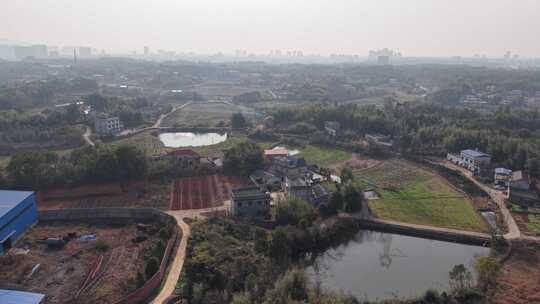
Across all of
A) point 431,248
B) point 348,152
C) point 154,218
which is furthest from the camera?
point 348,152

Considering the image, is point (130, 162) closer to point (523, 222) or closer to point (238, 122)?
point (238, 122)

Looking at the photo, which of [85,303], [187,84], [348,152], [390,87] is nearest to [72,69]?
[187,84]

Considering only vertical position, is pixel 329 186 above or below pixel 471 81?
below

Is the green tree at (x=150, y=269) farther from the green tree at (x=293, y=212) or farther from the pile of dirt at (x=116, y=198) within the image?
the pile of dirt at (x=116, y=198)

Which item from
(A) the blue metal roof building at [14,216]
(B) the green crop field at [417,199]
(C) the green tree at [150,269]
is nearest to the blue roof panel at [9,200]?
(A) the blue metal roof building at [14,216]

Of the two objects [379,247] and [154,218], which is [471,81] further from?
[154,218]

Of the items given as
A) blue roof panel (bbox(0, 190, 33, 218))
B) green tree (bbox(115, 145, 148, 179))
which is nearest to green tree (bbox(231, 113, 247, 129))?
green tree (bbox(115, 145, 148, 179))
